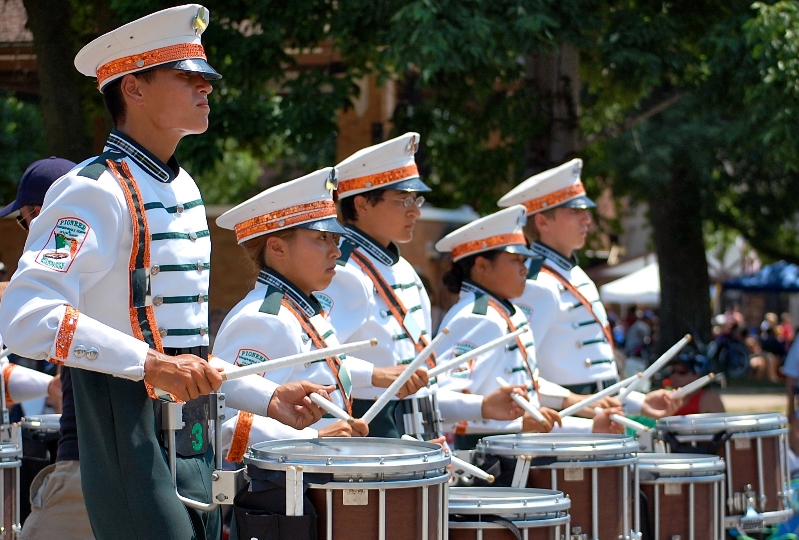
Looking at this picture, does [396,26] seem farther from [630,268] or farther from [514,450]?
[630,268]

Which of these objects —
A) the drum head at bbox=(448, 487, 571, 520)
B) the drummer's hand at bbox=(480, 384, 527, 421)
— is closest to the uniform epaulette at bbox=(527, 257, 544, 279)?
the drummer's hand at bbox=(480, 384, 527, 421)

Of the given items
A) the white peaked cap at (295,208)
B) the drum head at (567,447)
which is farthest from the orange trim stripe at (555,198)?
the white peaked cap at (295,208)

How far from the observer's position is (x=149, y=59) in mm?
3492

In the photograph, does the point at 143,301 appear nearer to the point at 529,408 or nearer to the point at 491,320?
the point at 529,408

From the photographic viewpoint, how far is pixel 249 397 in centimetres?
383

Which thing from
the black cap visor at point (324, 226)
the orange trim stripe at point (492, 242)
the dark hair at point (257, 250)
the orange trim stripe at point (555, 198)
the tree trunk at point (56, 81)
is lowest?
the dark hair at point (257, 250)

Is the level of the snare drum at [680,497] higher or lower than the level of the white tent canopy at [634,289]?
lower

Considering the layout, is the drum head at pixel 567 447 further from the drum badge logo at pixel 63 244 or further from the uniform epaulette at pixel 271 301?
the drum badge logo at pixel 63 244

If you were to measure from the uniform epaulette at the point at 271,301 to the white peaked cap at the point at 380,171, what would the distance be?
1.29 metres

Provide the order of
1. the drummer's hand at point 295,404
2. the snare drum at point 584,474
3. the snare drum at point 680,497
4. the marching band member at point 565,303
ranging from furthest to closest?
the marching band member at point 565,303 < the snare drum at point 680,497 < the snare drum at point 584,474 < the drummer's hand at point 295,404

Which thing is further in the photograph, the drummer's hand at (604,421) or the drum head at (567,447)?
the drummer's hand at (604,421)

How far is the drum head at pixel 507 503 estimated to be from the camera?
13.5 feet

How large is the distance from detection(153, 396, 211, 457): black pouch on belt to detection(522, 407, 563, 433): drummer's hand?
7.22ft

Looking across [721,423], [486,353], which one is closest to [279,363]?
[486,353]
